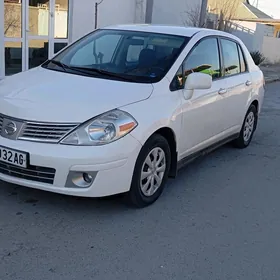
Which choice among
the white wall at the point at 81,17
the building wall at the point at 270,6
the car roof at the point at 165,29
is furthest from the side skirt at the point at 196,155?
the building wall at the point at 270,6

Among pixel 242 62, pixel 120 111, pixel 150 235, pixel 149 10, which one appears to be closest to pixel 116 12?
pixel 149 10

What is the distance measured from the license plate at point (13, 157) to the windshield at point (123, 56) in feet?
4.19

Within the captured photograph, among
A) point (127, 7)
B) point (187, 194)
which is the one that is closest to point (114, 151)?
point (187, 194)

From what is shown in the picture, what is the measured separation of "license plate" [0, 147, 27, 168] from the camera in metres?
3.61

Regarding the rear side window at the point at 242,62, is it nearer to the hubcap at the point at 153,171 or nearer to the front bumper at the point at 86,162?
the hubcap at the point at 153,171

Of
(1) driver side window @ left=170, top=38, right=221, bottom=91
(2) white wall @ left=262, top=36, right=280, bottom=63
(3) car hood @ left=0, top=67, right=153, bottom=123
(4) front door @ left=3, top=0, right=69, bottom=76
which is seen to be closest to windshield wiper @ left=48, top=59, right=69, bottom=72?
(3) car hood @ left=0, top=67, right=153, bottom=123

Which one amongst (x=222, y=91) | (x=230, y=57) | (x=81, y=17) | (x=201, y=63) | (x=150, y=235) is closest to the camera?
(x=150, y=235)

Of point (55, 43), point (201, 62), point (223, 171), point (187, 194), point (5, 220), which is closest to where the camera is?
point (5, 220)

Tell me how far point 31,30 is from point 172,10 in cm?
725

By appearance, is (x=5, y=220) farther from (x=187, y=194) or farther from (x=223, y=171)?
(x=223, y=171)

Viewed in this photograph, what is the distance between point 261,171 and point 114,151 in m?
2.67

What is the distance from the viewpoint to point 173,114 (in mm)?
4273

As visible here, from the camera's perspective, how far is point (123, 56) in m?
4.86

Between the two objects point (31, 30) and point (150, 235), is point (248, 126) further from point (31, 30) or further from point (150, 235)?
point (31, 30)
